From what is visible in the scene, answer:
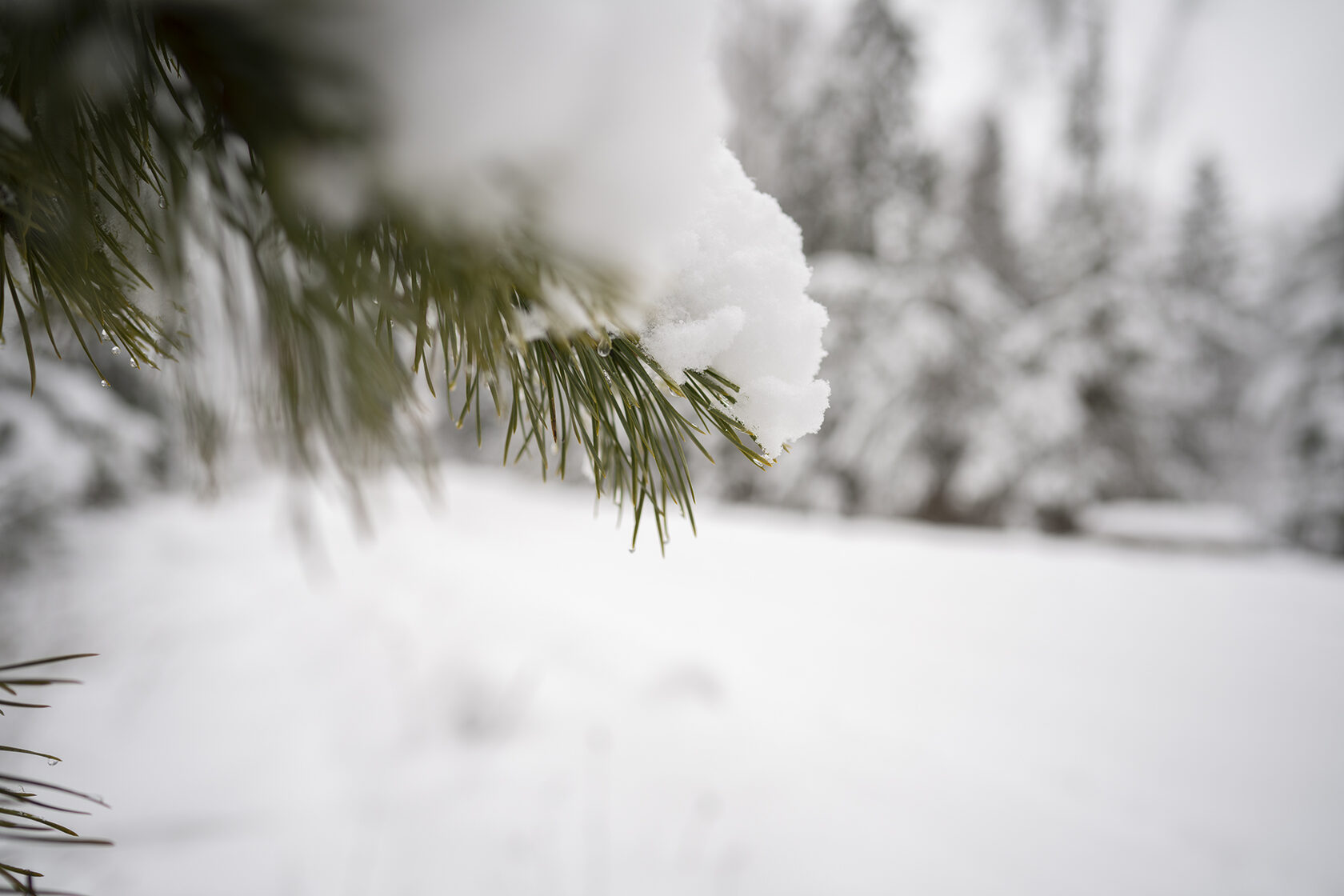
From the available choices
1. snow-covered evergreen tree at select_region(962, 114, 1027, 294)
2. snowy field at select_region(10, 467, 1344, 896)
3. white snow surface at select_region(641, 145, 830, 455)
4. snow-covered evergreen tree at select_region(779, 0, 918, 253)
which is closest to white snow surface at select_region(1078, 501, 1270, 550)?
snow-covered evergreen tree at select_region(962, 114, 1027, 294)

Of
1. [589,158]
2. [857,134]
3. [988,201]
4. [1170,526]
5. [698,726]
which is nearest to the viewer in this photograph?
[589,158]

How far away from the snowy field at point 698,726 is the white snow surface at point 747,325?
31 cm

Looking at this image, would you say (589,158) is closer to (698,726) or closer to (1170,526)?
(698,726)

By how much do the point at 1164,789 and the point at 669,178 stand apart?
2920 mm

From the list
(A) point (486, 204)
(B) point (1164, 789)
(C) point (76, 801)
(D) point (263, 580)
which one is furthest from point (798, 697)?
(D) point (263, 580)

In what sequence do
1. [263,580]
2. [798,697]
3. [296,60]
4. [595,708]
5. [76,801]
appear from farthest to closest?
[263,580] < [798,697] < [595,708] < [76,801] < [296,60]

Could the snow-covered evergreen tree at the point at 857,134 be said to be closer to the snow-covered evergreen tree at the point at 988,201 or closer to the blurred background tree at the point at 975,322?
the blurred background tree at the point at 975,322

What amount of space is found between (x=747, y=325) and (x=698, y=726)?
2234 millimetres

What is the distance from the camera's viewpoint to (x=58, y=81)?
329mm

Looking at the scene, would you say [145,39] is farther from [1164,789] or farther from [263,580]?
[263,580]

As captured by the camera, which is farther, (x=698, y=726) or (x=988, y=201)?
(x=988, y=201)

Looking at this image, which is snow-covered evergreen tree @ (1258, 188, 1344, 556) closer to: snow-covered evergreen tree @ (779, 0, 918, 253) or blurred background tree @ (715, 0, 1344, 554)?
blurred background tree @ (715, 0, 1344, 554)

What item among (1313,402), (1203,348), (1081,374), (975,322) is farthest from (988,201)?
(1313,402)

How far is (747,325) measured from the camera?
43cm
